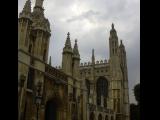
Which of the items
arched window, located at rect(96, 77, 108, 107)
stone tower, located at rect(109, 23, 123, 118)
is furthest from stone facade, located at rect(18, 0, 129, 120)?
arched window, located at rect(96, 77, 108, 107)

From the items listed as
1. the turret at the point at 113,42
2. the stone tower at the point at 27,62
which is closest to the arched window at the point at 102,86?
the turret at the point at 113,42

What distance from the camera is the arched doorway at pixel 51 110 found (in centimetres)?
1828

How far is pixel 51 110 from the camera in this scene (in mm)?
18438

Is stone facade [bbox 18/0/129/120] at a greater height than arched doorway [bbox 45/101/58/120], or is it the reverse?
stone facade [bbox 18/0/129/120]

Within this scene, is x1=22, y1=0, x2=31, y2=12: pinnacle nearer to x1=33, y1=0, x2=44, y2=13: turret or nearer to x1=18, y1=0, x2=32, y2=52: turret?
x1=18, y1=0, x2=32, y2=52: turret

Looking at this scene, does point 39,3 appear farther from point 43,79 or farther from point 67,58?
point 43,79

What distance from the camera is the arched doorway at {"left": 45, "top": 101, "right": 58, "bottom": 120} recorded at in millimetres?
18281

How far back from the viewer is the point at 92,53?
189ft

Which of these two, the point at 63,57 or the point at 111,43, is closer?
the point at 63,57

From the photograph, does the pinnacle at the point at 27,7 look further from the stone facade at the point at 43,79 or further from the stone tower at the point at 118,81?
the stone tower at the point at 118,81
